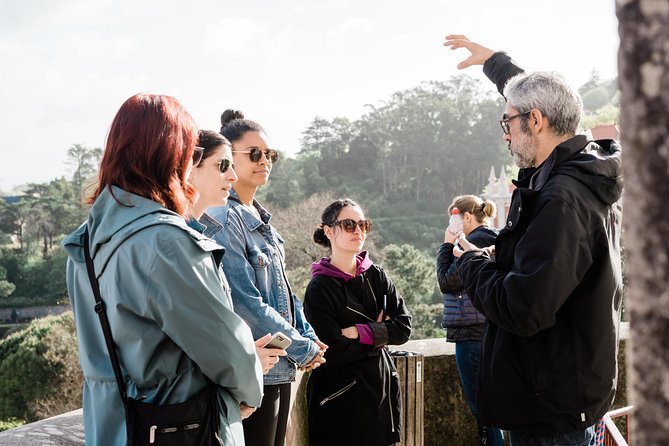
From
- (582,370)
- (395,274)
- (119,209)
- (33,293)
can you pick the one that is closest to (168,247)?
(119,209)

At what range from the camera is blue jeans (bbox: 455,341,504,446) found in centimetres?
386

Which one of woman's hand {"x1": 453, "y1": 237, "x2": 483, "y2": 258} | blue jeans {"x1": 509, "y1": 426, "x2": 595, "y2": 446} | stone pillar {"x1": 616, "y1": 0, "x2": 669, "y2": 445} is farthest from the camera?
woman's hand {"x1": 453, "y1": 237, "x2": 483, "y2": 258}

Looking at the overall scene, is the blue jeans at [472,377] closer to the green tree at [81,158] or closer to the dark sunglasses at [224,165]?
the dark sunglasses at [224,165]

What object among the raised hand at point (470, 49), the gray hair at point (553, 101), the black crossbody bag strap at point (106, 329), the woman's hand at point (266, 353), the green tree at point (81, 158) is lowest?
the woman's hand at point (266, 353)

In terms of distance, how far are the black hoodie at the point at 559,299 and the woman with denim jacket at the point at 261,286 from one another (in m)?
0.75

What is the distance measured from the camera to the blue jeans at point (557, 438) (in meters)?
2.22

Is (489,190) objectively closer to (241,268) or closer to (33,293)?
(33,293)

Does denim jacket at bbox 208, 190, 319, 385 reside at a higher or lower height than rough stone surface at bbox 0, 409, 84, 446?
higher

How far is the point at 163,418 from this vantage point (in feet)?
5.37

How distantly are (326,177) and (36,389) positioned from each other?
35097 mm

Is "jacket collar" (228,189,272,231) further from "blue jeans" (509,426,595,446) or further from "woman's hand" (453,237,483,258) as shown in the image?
"blue jeans" (509,426,595,446)

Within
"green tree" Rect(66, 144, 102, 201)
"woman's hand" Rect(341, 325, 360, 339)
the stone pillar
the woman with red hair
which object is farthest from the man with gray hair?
"green tree" Rect(66, 144, 102, 201)

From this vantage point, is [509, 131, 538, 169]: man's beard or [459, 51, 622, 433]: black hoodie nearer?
[459, 51, 622, 433]: black hoodie

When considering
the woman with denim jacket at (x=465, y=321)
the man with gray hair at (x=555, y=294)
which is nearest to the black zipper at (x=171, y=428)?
the man with gray hair at (x=555, y=294)
